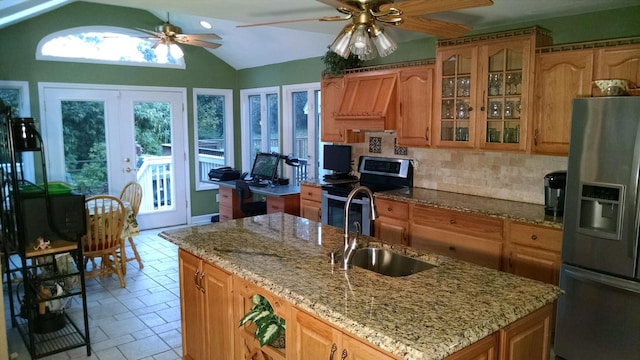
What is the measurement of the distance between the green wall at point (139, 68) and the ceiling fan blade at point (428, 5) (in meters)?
2.08

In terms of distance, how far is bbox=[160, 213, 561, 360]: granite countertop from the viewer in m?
1.52

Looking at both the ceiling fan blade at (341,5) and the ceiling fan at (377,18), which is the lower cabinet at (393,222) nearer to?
the ceiling fan at (377,18)

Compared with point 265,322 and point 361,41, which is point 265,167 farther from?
point 265,322

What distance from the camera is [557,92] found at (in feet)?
11.2

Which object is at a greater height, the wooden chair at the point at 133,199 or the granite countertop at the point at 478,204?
the granite countertop at the point at 478,204

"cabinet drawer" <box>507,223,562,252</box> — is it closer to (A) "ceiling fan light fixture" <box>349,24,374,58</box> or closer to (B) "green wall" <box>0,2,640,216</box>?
(B) "green wall" <box>0,2,640,216</box>

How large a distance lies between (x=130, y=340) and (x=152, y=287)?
1.10m

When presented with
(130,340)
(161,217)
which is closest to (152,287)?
(130,340)

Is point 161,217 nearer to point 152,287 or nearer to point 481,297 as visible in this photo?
point 152,287

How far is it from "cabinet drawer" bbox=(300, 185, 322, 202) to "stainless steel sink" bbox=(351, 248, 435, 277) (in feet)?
8.46

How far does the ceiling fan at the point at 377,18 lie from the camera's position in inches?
82.0

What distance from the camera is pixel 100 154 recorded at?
6.27 meters

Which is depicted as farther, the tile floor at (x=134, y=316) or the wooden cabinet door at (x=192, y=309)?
the tile floor at (x=134, y=316)

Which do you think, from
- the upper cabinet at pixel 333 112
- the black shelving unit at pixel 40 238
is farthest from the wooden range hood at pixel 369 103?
the black shelving unit at pixel 40 238
